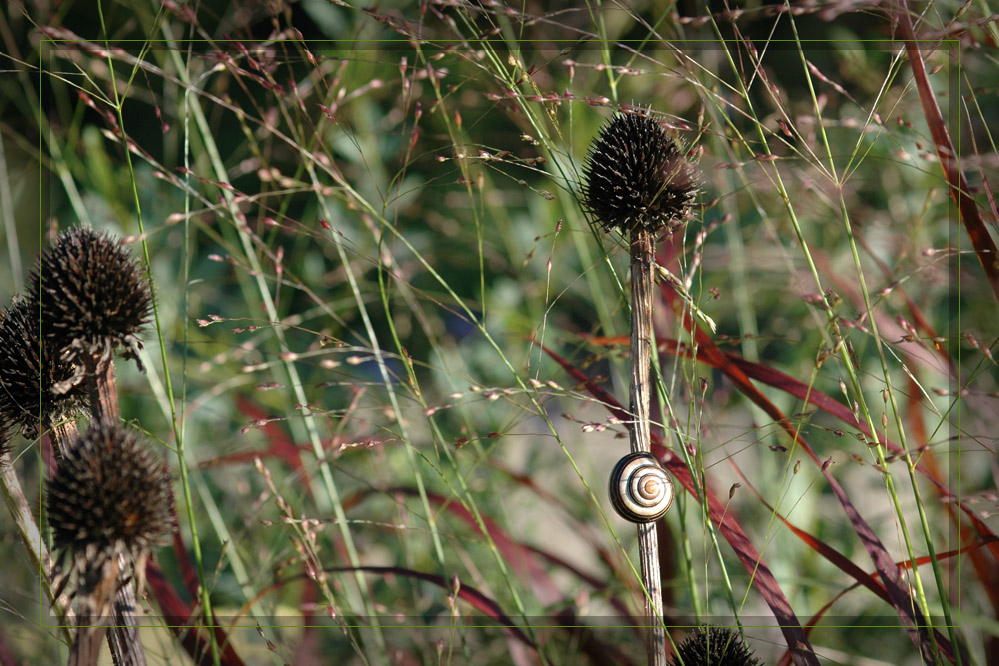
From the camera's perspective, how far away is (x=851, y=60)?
1039 millimetres

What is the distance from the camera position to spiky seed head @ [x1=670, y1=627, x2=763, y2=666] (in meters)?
0.47

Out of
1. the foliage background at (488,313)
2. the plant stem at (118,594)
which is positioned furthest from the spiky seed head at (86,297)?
the foliage background at (488,313)

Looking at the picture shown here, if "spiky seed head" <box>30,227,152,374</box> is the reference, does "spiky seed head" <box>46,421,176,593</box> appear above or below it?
below

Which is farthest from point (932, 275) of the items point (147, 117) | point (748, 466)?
point (147, 117)

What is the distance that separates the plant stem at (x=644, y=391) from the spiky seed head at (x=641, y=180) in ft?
0.04

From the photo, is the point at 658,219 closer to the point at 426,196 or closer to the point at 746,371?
the point at 746,371

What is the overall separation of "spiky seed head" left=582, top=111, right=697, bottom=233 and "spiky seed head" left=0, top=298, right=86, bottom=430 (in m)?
0.36

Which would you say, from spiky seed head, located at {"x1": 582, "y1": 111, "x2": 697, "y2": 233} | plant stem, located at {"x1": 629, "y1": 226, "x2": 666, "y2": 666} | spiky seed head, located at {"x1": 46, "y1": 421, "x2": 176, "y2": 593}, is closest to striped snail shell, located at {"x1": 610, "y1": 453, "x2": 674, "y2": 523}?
plant stem, located at {"x1": 629, "y1": 226, "x2": 666, "y2": 666}

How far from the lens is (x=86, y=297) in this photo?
0.44m

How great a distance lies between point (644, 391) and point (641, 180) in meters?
0.13

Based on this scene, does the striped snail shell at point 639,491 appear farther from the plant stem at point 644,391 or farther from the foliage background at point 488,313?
the foliage background at point 488,313

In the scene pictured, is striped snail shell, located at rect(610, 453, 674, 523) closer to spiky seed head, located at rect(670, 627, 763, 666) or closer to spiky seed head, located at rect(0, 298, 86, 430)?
spiky seed head, located at rect(670, 627, 763, 666)

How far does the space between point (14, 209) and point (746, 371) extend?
3.76ft

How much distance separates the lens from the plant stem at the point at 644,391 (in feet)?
1.45
